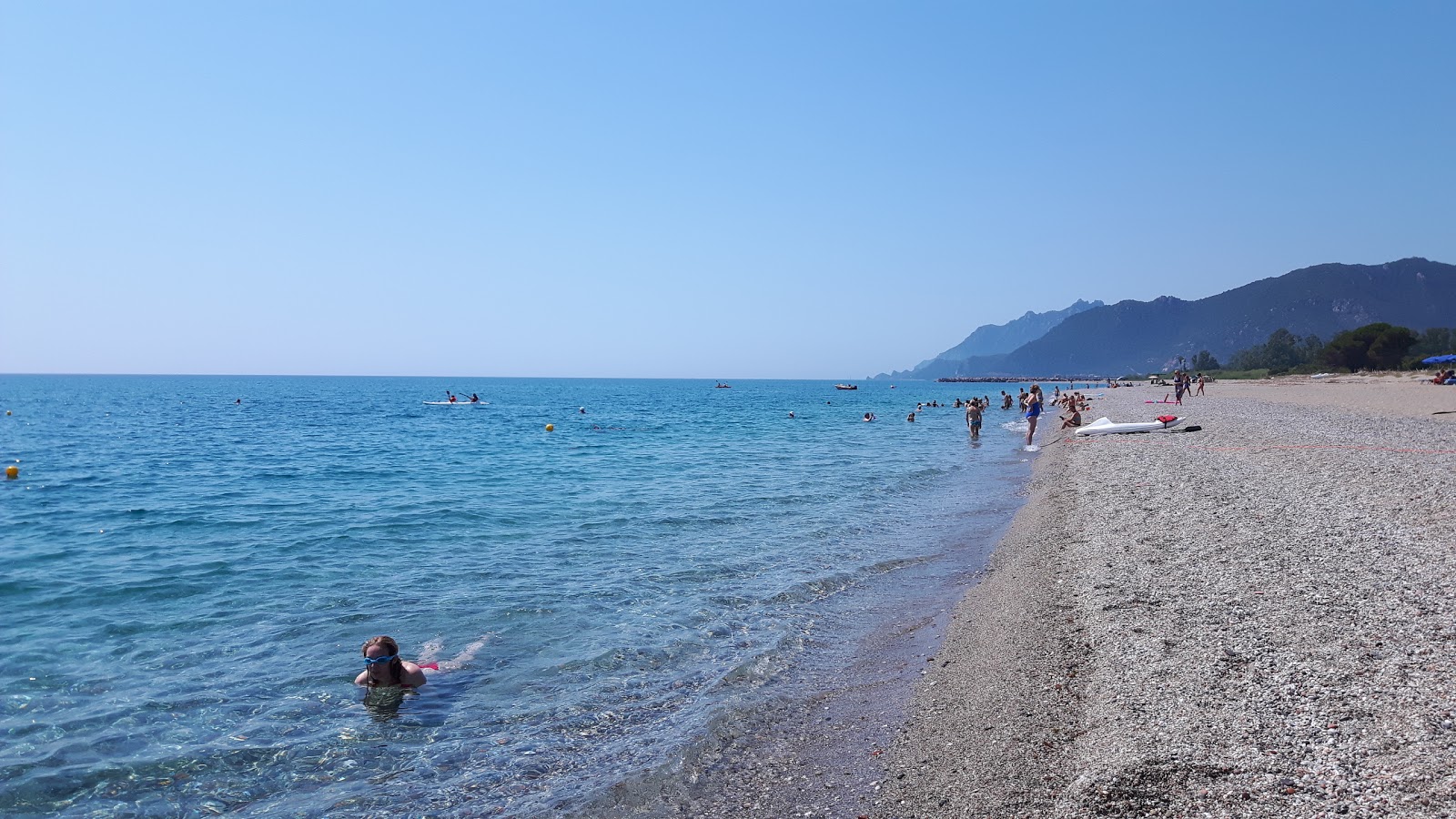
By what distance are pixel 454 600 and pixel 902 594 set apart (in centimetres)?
578

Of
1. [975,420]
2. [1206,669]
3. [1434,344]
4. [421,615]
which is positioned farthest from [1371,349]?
[421,615]

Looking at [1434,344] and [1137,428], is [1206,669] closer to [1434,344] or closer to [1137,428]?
[1137,428]

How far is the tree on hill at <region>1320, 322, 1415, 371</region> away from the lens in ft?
275

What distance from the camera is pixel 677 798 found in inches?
208

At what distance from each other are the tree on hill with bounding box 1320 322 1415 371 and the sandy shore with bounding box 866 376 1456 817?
3602 inches

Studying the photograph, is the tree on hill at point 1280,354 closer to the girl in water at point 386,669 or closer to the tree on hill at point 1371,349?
the tree on hill at point 1371,349

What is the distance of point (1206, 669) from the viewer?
571 centimetres

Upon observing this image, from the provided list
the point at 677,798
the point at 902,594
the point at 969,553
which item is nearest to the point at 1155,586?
the point at 902,594

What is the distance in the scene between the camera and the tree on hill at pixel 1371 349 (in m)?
83.7

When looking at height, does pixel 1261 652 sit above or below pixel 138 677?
above

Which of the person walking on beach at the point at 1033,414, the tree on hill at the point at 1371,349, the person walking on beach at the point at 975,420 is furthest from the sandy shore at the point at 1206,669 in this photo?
the tree on hill at the point at 1371,349

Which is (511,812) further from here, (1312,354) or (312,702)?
(1312,354)

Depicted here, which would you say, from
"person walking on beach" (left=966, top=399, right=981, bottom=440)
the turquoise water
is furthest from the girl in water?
"person walking on beach" (left=966, top=399, right=981, bottom=440)

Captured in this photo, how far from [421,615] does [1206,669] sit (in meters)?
8.23
